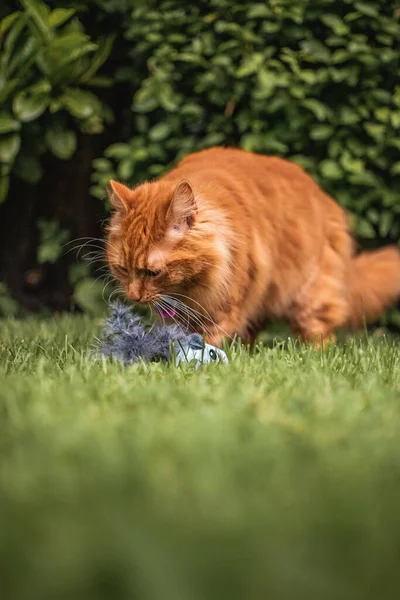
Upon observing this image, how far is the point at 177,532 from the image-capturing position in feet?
2.65

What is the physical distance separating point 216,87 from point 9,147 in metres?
1.12

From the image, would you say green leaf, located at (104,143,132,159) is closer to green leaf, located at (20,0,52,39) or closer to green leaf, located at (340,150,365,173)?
green leaf, located at (20,0,52,39)

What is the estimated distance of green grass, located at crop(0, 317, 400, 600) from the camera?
Result: 2.37ft

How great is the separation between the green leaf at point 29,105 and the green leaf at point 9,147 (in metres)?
0.12

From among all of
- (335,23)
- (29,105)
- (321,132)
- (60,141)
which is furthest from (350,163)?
(29,105)

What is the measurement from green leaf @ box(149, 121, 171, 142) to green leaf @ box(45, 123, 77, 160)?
45 centimetres

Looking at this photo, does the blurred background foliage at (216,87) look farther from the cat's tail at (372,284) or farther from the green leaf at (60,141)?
the cat's tail at (372,284)

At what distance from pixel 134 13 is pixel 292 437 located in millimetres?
3129

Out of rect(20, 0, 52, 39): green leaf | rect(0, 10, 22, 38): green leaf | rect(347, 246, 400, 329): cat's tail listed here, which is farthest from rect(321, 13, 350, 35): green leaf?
rect(0, 10, 22, 38): green leaf

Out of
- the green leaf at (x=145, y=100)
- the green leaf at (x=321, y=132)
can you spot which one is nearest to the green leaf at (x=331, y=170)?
the green leaf at (x=321, y=132)

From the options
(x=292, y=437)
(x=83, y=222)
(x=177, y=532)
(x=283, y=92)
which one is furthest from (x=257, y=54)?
(x=177, y=532)

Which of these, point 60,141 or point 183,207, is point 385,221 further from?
point 60,141

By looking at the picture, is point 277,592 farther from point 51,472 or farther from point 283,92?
point 283,92

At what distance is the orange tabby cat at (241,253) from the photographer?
2.25 metres
